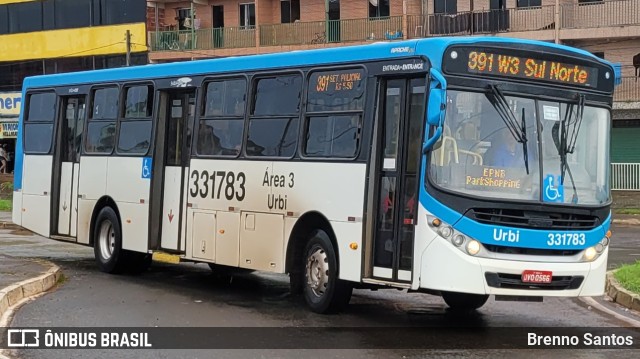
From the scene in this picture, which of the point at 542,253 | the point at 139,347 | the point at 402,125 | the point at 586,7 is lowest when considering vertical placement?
the point at 139,347

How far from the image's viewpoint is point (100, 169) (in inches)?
643

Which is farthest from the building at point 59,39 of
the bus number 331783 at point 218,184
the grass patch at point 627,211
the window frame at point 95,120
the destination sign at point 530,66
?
the destination sign at point 530,66

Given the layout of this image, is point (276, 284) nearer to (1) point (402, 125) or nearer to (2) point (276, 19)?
(1) point (402, 125)

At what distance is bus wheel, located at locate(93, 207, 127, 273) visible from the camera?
623 inches

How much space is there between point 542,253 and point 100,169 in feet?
29.2

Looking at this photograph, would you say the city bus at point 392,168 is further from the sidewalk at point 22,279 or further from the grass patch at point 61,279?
the sidewalk at point 22,279

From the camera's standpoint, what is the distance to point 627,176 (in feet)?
115

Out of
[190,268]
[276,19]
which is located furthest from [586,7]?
[190,268]

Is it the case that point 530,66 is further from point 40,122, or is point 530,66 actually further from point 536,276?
point 40,122

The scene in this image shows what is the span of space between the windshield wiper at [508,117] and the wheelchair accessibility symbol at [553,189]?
0.91 ft

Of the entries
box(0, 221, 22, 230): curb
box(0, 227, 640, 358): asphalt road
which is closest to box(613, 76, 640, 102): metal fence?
box(0, 221, 22, 230): curb

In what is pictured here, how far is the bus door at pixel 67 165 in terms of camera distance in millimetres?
17031

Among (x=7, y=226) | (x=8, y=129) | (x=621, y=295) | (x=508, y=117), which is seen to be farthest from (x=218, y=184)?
(x=8, y=129)

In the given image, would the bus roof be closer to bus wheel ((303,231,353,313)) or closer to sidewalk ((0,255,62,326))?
bus wheel ((303,231,353,313))
